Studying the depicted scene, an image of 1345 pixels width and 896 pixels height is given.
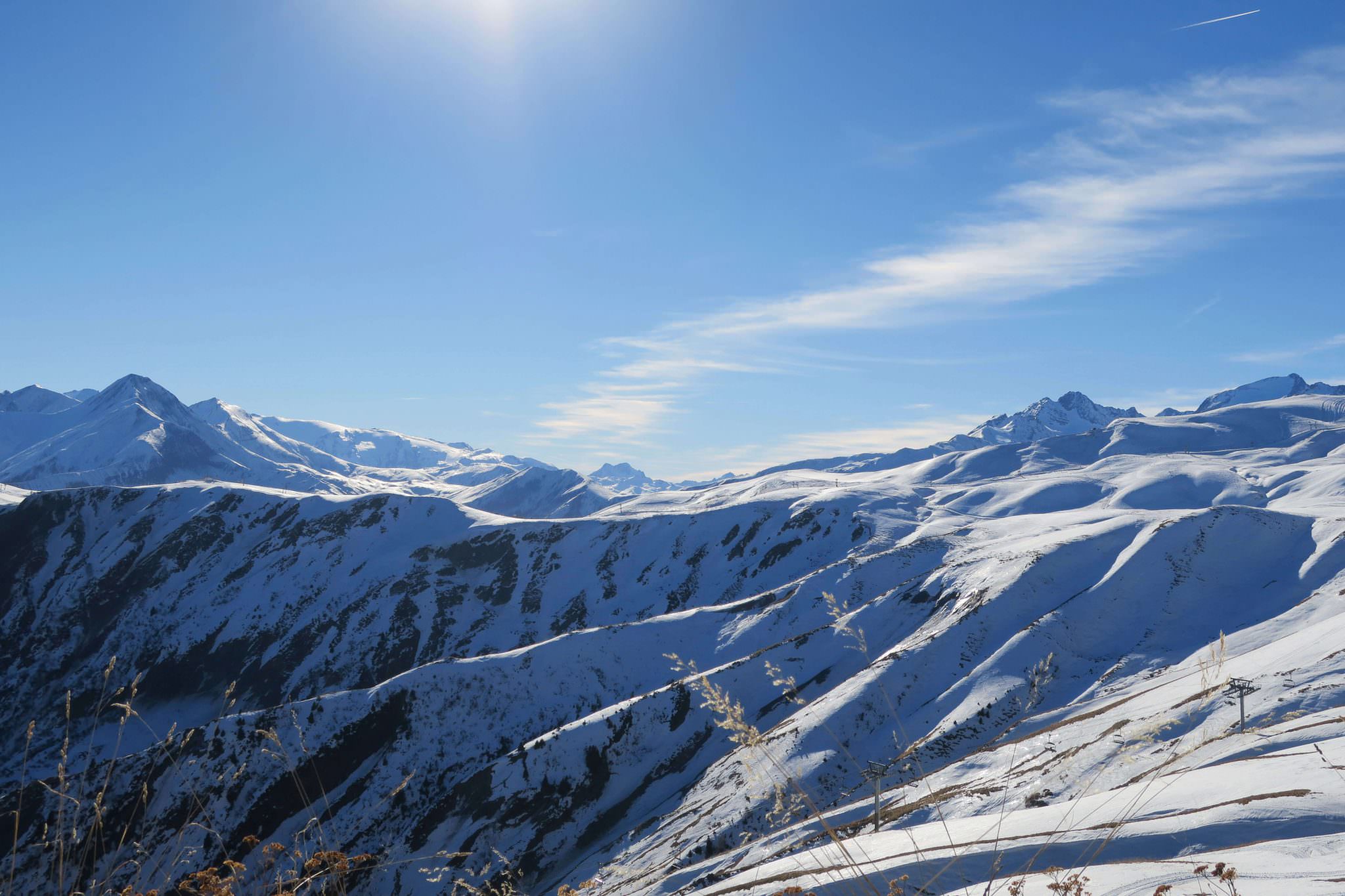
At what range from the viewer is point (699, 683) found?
2456 centimetres

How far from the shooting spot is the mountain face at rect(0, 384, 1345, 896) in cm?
1193

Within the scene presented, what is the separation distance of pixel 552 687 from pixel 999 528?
2817 inches

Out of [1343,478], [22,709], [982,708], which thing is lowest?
[22,709]

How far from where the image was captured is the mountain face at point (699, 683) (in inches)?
470

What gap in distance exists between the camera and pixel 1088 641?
184ft

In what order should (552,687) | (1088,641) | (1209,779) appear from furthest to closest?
(552,687) → (1088,641) → (1209,779)

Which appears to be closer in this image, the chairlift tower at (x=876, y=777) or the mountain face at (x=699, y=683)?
the mountain face at (x=699, y=683)

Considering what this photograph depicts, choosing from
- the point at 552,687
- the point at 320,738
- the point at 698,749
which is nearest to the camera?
the point at 698,749

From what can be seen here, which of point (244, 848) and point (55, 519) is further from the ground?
point (55, 519)

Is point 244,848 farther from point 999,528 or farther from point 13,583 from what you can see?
point 13,583

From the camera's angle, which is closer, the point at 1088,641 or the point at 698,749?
the point at 1088,641

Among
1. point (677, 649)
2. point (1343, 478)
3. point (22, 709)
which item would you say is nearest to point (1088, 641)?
point (677, 649)

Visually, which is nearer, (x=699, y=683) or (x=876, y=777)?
(x=876, y=777)

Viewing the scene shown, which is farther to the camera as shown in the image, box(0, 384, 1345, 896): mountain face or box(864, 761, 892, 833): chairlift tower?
box(864, 761, 892, 833): chairlift tower
